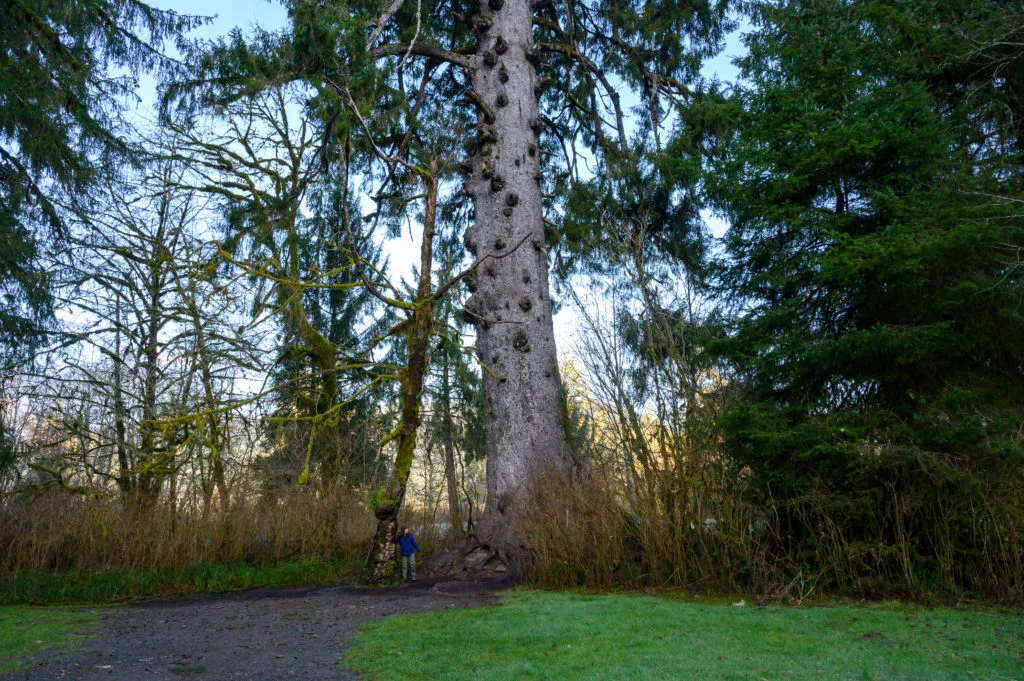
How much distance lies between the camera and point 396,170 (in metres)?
13.3

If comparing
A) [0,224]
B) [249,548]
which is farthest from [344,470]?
[0,224]

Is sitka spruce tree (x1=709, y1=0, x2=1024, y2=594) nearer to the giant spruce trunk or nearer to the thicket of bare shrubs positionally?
the thicket of bare shrubs

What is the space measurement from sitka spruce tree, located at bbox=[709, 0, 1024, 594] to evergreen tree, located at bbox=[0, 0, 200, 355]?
24.9 ft

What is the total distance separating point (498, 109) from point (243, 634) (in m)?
8.26

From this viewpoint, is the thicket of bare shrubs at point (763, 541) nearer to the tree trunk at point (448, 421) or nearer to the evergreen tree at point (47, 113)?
the evergreen tree at point (47, 113)

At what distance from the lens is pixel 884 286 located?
7250 mm

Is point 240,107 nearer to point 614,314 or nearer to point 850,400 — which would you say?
point 614,314

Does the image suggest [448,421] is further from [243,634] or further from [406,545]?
[243,634]

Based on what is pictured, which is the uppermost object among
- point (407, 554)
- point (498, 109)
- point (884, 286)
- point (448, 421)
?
point (498, 109)

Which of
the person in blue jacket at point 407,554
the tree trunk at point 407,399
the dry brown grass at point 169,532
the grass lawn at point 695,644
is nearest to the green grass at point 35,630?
the dry brown grass at point 169,532

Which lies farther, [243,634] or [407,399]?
[407,399]

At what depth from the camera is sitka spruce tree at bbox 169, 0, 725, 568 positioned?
383 inches

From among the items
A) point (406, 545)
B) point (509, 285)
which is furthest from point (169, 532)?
point (509, 285)

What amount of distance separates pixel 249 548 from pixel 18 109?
23.2 ft
